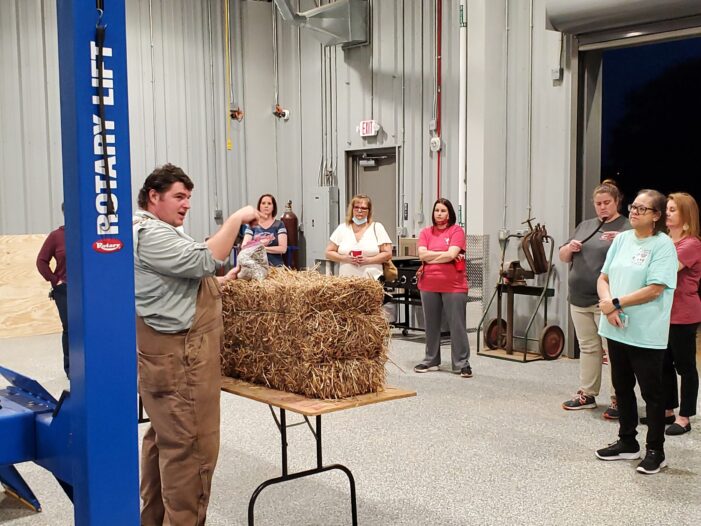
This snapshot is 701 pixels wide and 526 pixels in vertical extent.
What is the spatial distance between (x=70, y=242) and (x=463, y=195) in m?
6.29

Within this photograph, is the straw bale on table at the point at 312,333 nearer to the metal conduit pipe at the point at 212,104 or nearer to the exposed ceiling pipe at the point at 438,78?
the exposed ceiling pipe at the point at 438,78

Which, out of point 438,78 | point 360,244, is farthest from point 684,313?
point 438,78

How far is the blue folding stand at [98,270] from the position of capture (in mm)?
2311

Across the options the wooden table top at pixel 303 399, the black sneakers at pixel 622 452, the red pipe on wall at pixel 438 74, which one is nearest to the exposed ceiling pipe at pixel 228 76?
the red pipe on wall at pixel 438 74

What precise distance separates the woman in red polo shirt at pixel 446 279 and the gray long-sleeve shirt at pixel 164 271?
12.5 feet

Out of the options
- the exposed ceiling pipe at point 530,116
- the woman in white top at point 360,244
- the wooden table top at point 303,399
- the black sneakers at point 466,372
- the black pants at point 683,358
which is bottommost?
the black sneakers at point 466,372

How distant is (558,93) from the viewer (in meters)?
7.49

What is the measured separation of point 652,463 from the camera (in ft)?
13.8

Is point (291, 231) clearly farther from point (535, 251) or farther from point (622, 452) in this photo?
point (622, 452)

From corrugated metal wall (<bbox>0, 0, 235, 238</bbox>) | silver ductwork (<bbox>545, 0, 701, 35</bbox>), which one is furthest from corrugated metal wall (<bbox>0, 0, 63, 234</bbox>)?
silver ductwork (<bbox>545, 0, 701, 35</bbox>)

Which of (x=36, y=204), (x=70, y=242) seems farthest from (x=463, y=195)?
(x=70, y=242)

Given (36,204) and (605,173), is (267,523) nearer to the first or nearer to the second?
(36,204)

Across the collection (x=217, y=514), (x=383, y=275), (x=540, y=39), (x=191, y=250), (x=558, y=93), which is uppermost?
(x=540, y=39)

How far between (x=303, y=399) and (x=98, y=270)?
4.01ft
